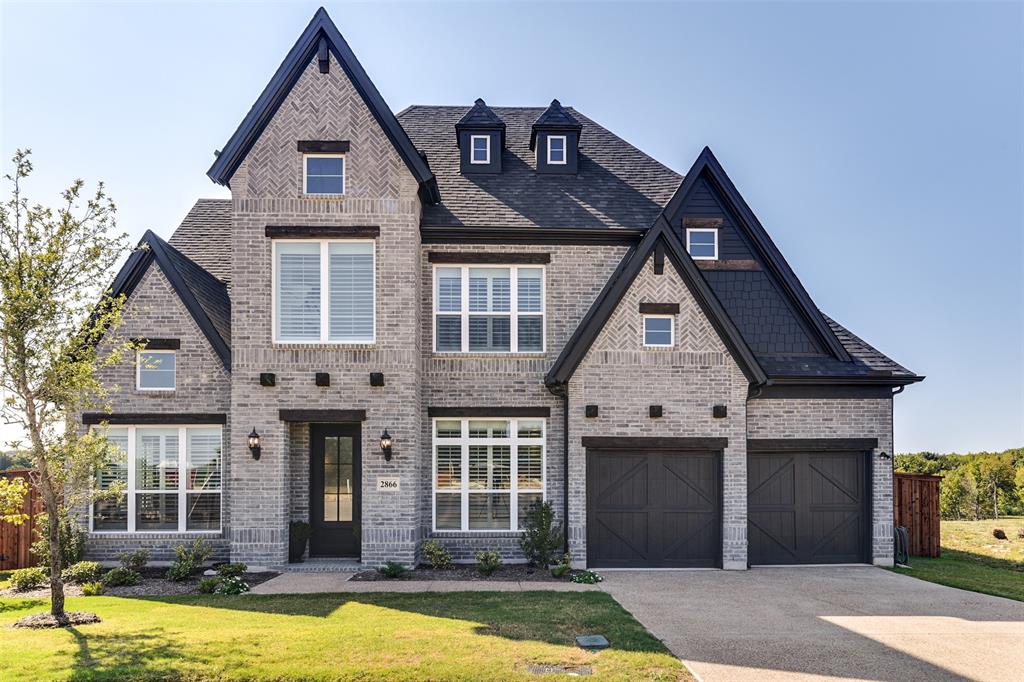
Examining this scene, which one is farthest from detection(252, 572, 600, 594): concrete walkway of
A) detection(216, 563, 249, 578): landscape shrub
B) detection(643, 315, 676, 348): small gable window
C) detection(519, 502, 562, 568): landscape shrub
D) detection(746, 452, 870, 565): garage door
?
detection(643, 315, 676, 348): small gable window

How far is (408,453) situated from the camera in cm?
1328

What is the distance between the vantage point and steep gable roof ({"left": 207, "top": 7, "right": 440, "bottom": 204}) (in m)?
13.6

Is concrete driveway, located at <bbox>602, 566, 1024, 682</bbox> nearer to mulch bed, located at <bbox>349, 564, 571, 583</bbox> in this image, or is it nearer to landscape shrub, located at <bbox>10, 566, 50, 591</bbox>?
mulch bed, located at <bbox>349, 564, 571, 583</bbox>

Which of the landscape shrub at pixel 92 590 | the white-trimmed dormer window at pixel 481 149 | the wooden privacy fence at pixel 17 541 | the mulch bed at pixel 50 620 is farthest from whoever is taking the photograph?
the white-trimmed dormer window at pixel 481 149

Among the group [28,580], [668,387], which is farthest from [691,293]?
[28,580]

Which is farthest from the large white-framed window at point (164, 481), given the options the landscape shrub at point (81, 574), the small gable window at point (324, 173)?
the small gable window at point (324, 173)

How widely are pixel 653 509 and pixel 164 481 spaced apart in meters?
9.70

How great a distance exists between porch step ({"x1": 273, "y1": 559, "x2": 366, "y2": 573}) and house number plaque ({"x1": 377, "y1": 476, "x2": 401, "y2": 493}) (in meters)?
1.48

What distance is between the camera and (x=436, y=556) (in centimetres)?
1348

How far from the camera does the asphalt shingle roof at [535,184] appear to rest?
49.1ft

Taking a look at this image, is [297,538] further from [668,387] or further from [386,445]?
[668,387]

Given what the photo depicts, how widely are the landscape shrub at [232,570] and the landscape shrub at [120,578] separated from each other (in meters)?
1.39

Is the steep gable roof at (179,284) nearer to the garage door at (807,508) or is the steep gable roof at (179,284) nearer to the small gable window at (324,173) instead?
A: the small gable window at (324,173)

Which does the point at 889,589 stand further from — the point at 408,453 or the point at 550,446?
the point at 408,453
